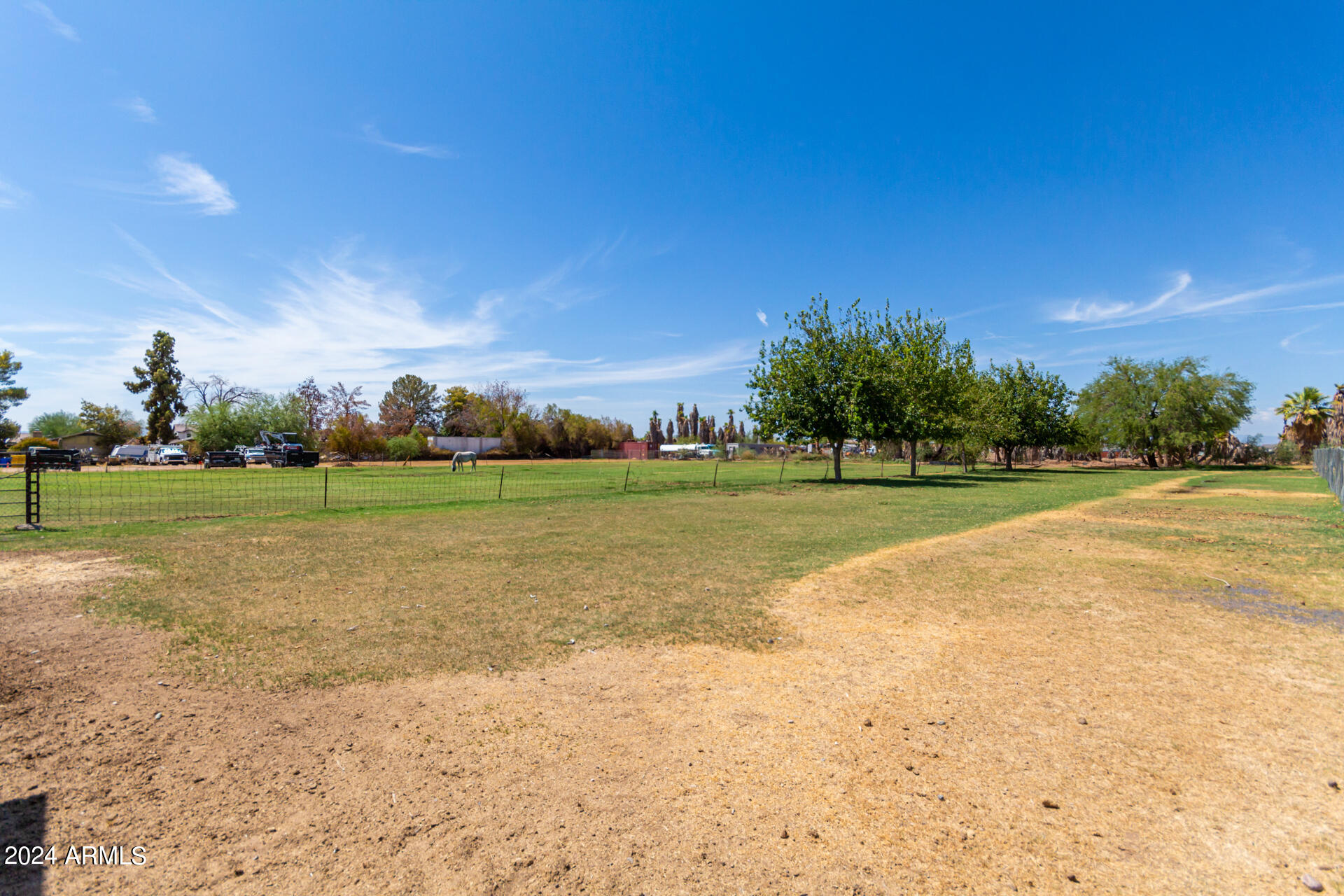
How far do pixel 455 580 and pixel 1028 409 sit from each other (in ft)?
172

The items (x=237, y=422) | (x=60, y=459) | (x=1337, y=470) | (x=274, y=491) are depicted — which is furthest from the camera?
(x=237, y=422)

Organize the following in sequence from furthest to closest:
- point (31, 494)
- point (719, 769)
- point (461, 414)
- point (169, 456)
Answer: point (461, 414), point (169, 456), point (31, 494), point (719, 769)

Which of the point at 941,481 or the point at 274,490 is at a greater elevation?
the point at 274,490

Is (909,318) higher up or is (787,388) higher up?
(909,318)

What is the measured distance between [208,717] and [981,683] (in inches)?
240

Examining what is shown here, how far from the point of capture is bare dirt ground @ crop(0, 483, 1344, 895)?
2.88 meters

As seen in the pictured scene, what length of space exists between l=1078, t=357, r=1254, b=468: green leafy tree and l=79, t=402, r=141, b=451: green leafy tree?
A: 110 meters

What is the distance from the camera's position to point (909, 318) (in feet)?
125

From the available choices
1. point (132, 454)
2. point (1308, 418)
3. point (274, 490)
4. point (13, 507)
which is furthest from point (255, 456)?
point (1308, 418)

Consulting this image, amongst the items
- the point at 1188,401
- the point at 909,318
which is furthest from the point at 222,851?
the point at 1188,401

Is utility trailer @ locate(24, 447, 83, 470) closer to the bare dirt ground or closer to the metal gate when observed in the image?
the metal gate

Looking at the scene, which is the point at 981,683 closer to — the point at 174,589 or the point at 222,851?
the point at 222,851

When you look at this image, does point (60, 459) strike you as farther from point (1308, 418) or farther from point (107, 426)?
point (1308, 418)

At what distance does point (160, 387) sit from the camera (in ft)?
232
